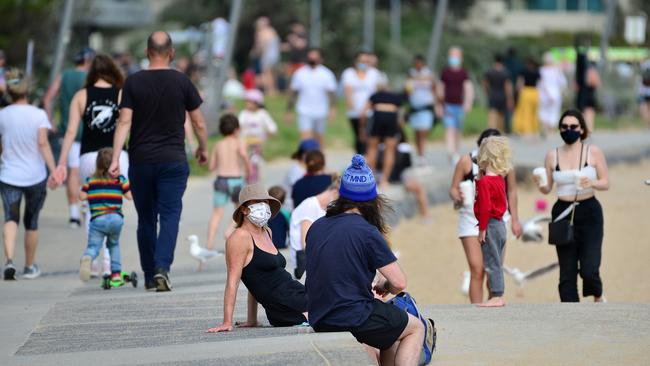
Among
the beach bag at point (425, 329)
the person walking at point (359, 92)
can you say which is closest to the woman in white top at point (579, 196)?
the beach bag at point (425, 329)

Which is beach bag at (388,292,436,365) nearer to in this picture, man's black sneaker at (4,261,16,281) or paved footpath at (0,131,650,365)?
paved footpath at (0,131,650,365)

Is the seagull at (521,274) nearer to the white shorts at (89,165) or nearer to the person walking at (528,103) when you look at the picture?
the white shorts at (89,165)

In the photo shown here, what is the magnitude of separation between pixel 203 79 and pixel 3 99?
14907mm

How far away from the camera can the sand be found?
15.7 m

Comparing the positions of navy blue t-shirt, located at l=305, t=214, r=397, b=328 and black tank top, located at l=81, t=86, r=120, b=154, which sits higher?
black tank top, located at l=81, t=86, r=120, b=154

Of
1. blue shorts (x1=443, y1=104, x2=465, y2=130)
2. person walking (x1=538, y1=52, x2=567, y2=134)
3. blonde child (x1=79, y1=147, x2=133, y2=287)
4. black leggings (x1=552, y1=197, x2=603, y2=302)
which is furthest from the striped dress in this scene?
person walking (x1=538, y1=52, x2=567, y2=134)

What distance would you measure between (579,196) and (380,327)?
160 inches

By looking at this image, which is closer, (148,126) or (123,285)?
(148,126)

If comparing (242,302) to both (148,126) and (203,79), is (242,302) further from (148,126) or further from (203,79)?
(203,79)

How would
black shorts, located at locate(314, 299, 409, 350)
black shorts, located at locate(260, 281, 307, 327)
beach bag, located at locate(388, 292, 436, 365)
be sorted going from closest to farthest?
black shorts, located at locate(314, 299, 409, 350)
beach bag, located at locate(388, 292, 436, 365)
black shorts, located at locate(260, 281, 307, 327)

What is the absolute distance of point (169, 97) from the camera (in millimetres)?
11344

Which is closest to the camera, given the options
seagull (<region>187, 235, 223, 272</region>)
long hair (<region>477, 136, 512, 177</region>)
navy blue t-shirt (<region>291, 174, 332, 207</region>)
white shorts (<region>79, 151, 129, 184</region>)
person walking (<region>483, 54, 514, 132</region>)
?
long hair (<region>477, 136, 512, 177</region>)

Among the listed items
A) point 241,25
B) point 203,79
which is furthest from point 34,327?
point 241,25

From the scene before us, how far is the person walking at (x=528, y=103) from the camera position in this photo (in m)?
30.0
